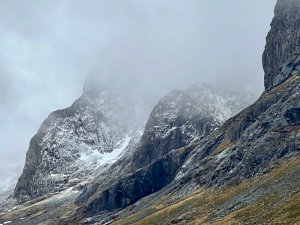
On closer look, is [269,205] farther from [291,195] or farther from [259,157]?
[259,157]

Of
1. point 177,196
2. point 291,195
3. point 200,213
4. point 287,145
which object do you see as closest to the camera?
point 291,195

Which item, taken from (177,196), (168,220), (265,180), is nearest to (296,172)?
(265,180)

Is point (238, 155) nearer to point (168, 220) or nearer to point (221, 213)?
point (168, 220)

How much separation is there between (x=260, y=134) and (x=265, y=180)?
44932 millimetres

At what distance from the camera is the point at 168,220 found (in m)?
158

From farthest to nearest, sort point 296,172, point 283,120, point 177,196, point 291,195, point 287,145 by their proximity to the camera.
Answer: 1. point 177,196
2. point 283,120
3. point 287,145
4. point 296,172
5. point 291,195

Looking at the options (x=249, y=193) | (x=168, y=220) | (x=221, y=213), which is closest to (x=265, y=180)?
(x=249, y=193)

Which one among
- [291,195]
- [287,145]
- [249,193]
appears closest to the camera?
[291,195]

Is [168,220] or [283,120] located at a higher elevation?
[283,120]

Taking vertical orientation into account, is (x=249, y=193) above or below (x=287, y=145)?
below

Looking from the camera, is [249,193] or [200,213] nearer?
[249,193]

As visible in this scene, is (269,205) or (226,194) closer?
(269,205)

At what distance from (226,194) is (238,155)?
2883cm

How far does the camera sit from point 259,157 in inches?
6467
